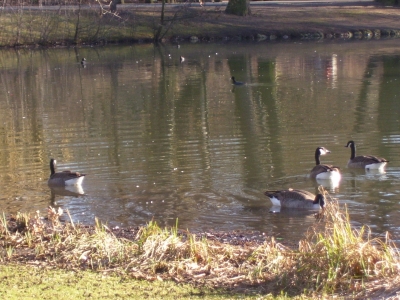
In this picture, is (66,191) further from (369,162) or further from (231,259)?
(231,259)

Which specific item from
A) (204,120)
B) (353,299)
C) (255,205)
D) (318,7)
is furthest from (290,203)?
(318,7)

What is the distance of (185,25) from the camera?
56.4m

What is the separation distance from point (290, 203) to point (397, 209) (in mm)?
1751

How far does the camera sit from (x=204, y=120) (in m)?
20.6

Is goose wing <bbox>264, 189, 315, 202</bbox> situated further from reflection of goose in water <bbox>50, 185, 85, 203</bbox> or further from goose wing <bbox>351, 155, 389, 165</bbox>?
reflection of goose in water <bbox>50, 185, 85, 203</bbox>

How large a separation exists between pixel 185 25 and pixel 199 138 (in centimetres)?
4006

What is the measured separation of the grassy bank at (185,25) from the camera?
51594 millimetres

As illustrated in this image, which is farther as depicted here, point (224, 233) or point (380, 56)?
point (380, 56)

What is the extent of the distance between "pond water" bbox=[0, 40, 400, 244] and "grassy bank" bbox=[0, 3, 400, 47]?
16.1 meters

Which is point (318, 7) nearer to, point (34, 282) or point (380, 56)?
point (380, 56)

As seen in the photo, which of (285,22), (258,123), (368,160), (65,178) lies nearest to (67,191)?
A: (65,178)

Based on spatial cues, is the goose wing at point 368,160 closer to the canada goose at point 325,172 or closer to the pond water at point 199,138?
the pond water at point 199,138

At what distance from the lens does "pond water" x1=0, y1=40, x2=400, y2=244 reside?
11805mm

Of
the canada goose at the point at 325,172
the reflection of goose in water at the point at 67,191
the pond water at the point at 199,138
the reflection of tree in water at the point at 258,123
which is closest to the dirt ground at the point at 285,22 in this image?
the pond water at the point at 199,138
